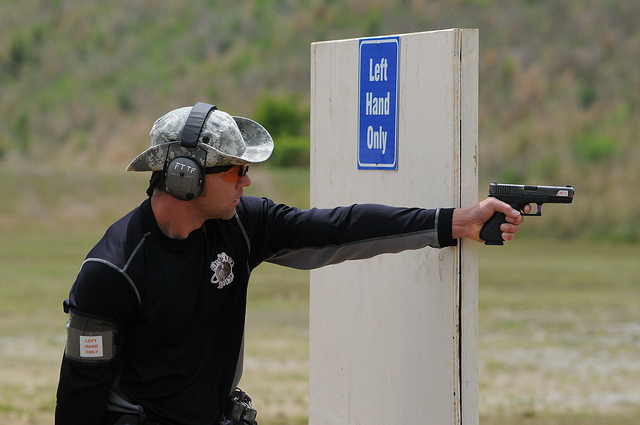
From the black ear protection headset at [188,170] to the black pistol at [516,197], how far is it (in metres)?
0.89

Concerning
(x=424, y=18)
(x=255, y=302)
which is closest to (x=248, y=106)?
(x=424, y=18)

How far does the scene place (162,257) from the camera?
8.32ft

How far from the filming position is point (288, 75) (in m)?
26.8

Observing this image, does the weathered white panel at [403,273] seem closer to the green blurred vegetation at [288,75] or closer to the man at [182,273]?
the man at [182,273]

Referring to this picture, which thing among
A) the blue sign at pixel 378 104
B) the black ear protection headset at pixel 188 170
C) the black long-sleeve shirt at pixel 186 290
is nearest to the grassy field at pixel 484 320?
the blue sign at pixel 378 104

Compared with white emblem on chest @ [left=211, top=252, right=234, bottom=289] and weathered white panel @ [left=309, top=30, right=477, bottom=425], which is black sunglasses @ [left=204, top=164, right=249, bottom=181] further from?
weathered white panel @ [left=309, top=30, right=477, bottom=425]

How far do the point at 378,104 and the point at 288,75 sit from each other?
77.9 feet

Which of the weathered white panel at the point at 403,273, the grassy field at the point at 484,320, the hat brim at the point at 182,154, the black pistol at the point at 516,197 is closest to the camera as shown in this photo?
the hat brim at the point at 182,154

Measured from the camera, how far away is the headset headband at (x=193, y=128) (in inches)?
99.3

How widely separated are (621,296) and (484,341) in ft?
12.1

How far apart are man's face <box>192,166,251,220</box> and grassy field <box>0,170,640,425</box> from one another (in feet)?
11.2

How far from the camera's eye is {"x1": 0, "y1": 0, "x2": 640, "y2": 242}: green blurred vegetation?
73.0ft

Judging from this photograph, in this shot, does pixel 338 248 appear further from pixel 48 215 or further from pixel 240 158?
Answer: pixel 48 215

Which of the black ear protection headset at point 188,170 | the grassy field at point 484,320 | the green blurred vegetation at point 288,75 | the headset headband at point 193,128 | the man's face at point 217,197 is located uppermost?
the green blurred vegetation at point 288,75
